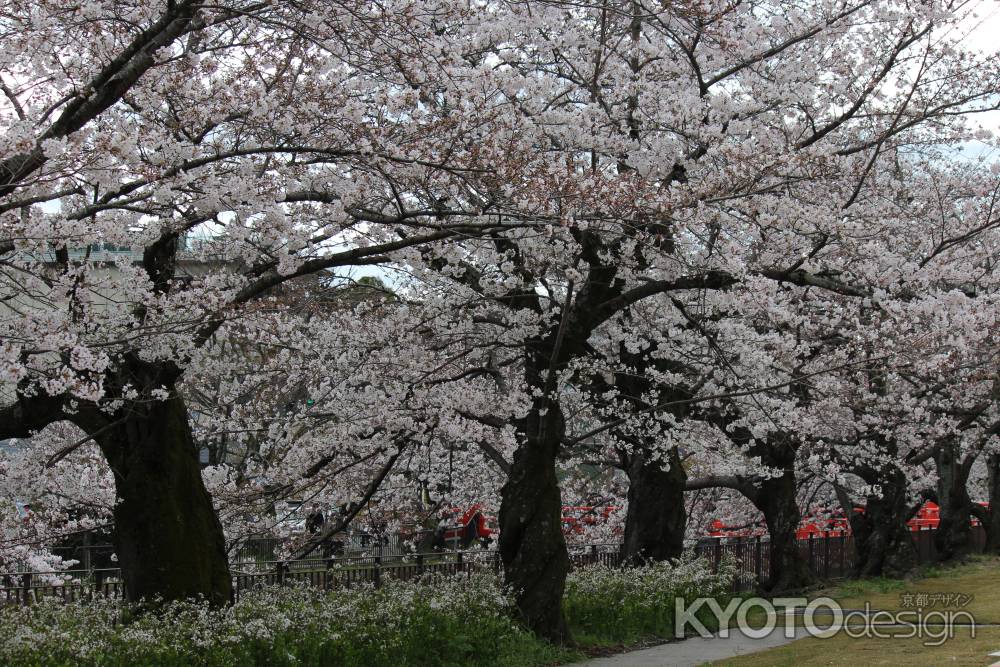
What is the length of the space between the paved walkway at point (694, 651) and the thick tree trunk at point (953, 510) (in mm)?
11512

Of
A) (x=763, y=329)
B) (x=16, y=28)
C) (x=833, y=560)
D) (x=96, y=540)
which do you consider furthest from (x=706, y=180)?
(x=96, y=540)

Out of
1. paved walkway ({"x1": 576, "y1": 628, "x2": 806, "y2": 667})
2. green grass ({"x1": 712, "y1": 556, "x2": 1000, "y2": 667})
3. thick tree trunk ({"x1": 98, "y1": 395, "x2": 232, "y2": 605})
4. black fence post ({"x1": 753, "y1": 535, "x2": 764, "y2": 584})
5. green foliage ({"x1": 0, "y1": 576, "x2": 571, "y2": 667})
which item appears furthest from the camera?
black fence post ({"x1": 753, "y1": 535, "x2": 764, "y2": 584})

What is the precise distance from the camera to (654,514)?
57.4 feet

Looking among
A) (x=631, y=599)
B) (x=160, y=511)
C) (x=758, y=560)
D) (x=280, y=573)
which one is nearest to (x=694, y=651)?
(x=631, y=599)

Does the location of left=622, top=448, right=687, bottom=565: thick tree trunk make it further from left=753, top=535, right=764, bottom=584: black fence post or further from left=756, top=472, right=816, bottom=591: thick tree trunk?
left=753, top=535, right=764, bottom=584: black fence post

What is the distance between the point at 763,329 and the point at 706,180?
24.9 feet

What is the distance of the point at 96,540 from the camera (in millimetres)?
24891

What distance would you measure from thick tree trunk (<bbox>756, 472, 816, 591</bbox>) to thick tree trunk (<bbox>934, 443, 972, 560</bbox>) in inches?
199

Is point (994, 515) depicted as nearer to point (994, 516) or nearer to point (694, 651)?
point (994, 516)

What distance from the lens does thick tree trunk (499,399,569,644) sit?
12.3m

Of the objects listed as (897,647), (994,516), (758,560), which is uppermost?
(994,516)

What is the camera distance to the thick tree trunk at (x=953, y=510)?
2458 cm

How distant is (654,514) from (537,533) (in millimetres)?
5632

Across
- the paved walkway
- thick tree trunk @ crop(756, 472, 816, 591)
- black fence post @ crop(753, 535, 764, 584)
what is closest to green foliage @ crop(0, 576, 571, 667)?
the paved walkway
